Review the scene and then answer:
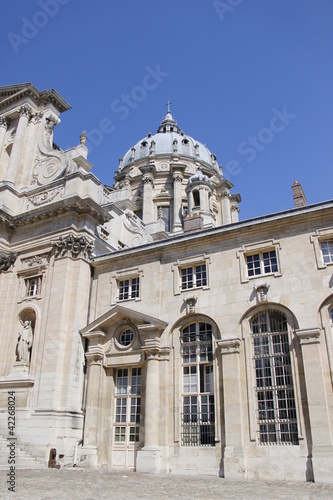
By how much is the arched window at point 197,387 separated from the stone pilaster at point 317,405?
4.15 meters

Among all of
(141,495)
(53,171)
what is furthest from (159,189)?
(141,495)

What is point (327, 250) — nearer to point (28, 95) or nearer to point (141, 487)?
point (141, 487)

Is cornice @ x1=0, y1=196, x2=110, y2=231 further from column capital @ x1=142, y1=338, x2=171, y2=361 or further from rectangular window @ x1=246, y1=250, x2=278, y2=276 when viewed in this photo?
rectangular window @ x1=246, y1=250, x2=278, y2=276

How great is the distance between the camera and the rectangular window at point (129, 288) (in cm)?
2281

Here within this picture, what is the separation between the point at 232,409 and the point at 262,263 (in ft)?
21.0

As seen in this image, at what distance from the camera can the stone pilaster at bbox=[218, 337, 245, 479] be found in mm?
17000

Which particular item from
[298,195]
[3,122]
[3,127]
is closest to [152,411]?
[298,195]

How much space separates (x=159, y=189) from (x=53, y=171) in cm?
2750

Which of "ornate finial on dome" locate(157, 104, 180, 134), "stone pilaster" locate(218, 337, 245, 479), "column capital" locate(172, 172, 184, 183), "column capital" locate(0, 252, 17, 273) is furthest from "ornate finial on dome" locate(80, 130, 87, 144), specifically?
"ornate finial on dome" locate(157, 104, 180, 134)

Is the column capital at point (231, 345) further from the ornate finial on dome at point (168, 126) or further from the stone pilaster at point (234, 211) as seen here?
the ornate finial on dome at point (168, 126)

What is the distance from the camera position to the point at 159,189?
54906mm

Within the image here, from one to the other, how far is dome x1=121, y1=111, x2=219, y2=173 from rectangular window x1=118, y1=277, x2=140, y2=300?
123 feet

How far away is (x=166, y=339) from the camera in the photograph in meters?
A: 20.6

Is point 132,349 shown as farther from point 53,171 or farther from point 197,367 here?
point 53,171
